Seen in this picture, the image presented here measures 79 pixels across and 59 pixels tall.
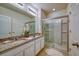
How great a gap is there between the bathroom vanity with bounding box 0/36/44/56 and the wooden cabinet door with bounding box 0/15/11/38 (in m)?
0.14

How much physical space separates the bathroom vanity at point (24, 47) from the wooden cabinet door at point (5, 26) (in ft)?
0.47

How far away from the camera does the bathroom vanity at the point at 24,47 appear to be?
3.82 ft

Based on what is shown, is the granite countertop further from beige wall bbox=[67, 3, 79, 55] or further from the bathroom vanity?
beige wall bbox=[67, 3, 79, 55]

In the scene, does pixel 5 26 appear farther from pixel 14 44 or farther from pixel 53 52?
pixel 53 52

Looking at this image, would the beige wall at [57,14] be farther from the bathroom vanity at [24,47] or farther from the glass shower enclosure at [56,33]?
the bathroom vanity at [24,47]

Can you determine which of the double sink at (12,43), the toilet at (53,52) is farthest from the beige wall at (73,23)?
the double sink at (12,43)

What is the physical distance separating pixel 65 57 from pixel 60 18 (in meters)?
0.56

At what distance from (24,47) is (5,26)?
384 mm

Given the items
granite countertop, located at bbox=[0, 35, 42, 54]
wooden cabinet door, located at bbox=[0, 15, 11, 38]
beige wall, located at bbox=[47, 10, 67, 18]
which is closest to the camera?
granite countertop, located at bbox=[0, 35, 42, 54]

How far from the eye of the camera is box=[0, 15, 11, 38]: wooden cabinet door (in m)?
1.27

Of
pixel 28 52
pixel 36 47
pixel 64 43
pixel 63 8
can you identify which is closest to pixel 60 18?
pixel 63 8

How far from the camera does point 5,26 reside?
129 cm

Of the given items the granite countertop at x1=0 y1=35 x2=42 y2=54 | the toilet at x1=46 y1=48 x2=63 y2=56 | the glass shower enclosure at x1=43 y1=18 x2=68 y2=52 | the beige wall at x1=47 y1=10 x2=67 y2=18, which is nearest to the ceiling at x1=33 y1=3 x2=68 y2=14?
the beige wall at x1=47 y1=10 x2=67 y2=18

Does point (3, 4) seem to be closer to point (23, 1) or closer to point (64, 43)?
point (23, 1)
